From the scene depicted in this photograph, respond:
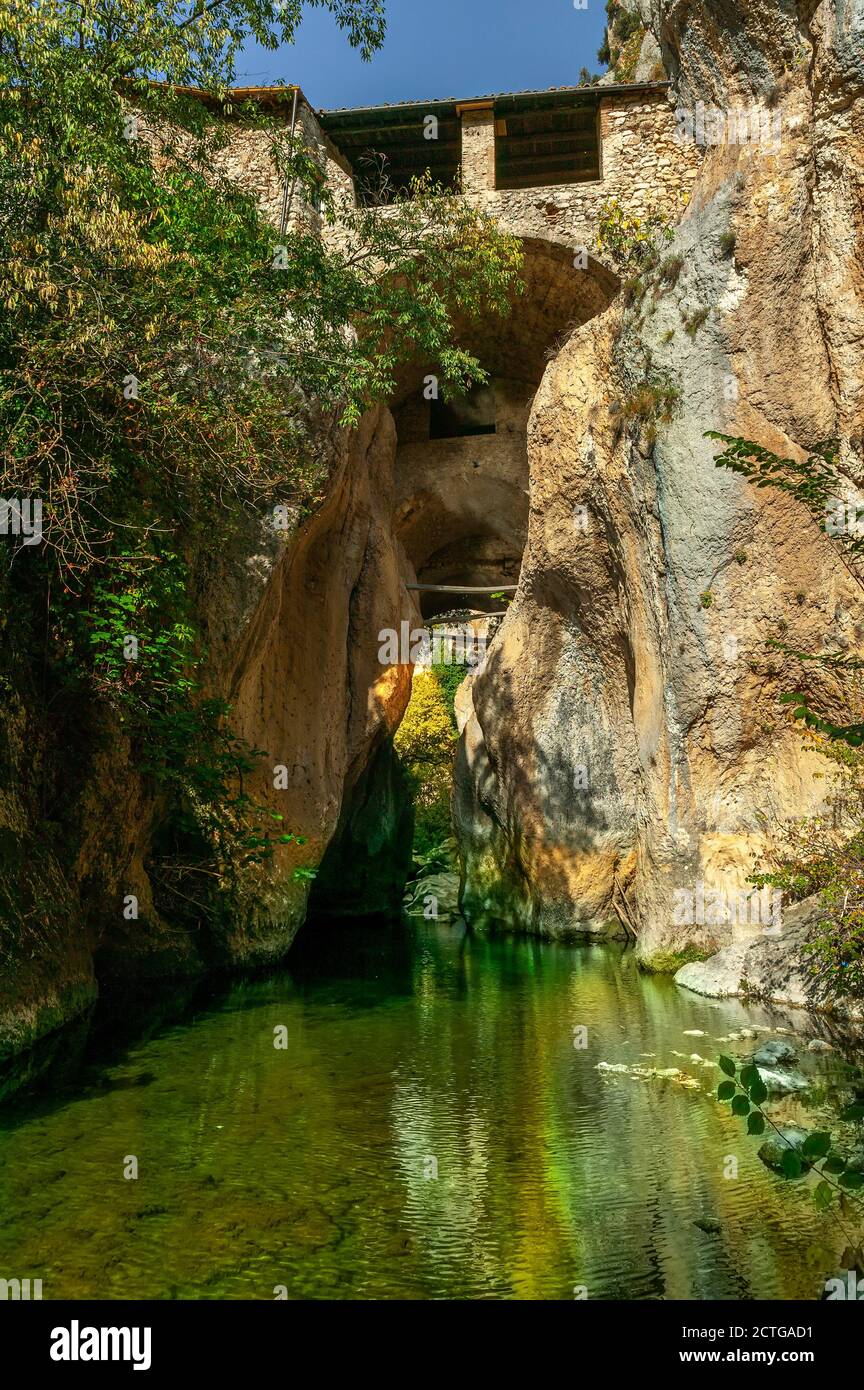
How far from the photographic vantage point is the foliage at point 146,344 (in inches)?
327

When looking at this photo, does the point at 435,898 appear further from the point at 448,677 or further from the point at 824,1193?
Result: the point at 824,1193

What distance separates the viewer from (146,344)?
29.2 feet

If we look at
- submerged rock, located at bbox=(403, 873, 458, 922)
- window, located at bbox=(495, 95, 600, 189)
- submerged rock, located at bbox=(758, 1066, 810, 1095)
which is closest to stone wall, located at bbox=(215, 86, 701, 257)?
window, located at bbox=(495, 95, 600, 189)

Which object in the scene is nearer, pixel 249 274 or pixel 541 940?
pixel 249 274

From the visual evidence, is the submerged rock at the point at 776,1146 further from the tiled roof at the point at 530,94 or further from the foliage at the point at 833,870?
the tiled roof at the point at 530,94

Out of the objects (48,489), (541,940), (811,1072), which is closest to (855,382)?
(811,1072)

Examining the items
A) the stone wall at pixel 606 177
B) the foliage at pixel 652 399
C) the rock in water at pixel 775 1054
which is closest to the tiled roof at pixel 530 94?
the stone wall at pixel 606 177

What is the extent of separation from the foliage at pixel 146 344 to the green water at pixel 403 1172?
3.32 m

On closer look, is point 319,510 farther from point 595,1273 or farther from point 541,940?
point 595,1273

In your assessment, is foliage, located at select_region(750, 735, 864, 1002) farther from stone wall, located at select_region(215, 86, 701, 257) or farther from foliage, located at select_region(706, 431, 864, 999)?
stone wall, located at select_region(215, 86, 701, 257)

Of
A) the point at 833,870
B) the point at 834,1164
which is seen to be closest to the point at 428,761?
the point at 833,870

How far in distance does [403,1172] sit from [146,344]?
22.3 feet

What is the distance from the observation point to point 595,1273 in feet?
15.0
